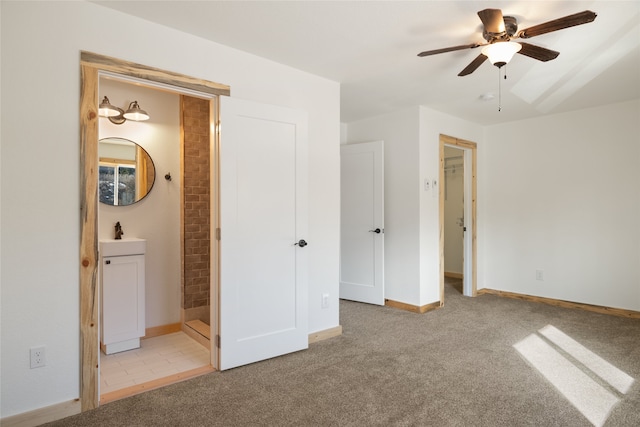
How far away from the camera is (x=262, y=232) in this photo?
3051 millimetres

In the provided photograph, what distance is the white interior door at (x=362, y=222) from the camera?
475 centimetres

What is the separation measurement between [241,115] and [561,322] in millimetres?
3913

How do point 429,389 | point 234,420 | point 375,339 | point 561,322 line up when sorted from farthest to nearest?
1. point 561,322
2. point 375,339
3. point 429,389
4. point 234,420

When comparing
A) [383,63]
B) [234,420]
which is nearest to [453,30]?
[383,63]

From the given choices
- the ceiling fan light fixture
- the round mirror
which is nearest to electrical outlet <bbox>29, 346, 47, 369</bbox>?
the round mirror

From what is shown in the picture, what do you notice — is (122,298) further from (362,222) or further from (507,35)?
(507,35)

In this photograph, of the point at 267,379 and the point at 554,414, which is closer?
the point at 554,414

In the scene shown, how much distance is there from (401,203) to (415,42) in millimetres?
2206

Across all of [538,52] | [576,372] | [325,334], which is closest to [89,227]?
[325,334]

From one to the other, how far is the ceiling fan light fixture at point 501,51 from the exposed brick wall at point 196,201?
105 inches

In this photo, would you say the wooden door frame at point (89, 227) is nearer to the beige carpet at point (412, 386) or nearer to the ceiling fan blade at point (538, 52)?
the beige carpet at point (412, 386)

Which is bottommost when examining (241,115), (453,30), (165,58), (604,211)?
(604,211)

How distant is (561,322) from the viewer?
4.13m

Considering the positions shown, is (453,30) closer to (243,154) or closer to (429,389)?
(243,154)
